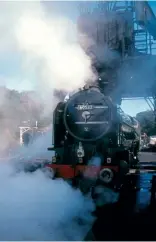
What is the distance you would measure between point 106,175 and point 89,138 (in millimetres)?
1008

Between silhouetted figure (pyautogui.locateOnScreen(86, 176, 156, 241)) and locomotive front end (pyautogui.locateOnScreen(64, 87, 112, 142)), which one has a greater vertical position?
locomotive front end (pyautogui.locateOnScreen(64, 87, 112, 142))

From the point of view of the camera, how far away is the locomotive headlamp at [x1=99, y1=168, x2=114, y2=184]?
6.81m

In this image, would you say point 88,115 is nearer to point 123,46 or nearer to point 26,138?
point 26,138

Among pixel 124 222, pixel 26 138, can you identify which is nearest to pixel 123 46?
pixel 26 138

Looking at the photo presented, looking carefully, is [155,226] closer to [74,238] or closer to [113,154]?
[74,238]

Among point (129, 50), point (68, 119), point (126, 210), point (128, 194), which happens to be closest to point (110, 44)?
point (129, 50)

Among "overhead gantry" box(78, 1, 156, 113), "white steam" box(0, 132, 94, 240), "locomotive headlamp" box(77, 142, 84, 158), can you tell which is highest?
"overhead gantry" box(78, 1, 156, 113)

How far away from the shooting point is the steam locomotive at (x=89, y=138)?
7.10 meters

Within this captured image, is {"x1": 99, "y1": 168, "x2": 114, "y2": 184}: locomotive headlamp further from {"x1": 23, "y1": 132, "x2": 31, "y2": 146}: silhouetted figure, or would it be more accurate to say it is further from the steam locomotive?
{"x1": 23, "y1": 132, "x2": 31, "y2": 146}: silhouetted figure

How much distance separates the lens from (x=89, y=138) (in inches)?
293

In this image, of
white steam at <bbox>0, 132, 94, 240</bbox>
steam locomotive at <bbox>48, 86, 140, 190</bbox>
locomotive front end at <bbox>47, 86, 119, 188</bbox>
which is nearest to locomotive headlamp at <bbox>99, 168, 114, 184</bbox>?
steam locomotive at <bbox>48, 86, 140, 190</bbox>

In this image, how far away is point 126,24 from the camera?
38.8 ft

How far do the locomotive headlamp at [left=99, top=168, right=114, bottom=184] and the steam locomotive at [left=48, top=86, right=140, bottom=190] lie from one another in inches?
2.0

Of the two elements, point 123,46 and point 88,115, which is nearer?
point 88,115
